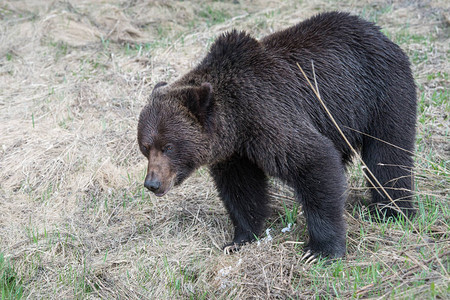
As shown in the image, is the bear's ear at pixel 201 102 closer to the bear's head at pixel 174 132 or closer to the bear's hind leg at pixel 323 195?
the bear's head at pixel 174 132

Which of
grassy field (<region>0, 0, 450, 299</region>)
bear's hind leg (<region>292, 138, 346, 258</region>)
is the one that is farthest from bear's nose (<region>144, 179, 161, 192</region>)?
bear's hind leg (<region>292, 138, 346, 258</region>)

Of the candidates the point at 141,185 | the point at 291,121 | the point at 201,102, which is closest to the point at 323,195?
the point at 291,121

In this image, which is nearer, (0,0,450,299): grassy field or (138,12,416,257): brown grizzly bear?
(0,0,450,299): grassy field

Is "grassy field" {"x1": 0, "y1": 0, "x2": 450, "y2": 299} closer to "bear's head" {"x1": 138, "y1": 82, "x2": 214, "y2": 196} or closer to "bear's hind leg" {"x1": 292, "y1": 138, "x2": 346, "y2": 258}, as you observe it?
"bear's hind leg" {"x1": 292, "y1": 138, "x2": 346, "y2": 258}

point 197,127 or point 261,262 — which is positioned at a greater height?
point 197,127

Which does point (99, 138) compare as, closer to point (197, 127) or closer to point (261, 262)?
point (197, 127)

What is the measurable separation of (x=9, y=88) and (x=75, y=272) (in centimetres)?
483

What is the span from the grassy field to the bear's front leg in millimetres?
230

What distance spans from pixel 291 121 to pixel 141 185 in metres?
2.43

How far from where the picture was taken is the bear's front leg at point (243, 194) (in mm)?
5867

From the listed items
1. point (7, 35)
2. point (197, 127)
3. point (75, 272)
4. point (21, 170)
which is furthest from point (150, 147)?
point (7, 35)

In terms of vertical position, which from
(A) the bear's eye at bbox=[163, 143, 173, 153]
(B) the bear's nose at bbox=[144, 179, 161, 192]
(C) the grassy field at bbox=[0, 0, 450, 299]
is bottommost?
(C) the grassy field at bbox=[0, 0, 450, 299]

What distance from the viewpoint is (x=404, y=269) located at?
14.7 feet

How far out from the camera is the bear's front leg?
5.87 meters
